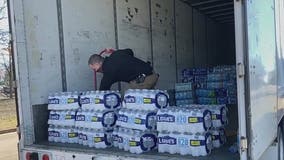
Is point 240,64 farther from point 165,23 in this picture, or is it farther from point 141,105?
point 165,23

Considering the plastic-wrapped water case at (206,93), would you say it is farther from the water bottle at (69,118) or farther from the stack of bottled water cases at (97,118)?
the water bottle at (69,118)

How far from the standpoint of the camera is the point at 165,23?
6.46 metres

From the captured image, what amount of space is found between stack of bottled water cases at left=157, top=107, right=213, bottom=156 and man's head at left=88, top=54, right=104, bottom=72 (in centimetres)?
140

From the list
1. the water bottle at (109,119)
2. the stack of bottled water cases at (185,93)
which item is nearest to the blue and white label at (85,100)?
the water bottle at (109,119)

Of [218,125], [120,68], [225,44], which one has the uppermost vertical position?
[225,44]

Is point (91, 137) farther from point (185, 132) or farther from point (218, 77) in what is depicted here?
point (218, 77)

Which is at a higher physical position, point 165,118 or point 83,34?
point 83,34

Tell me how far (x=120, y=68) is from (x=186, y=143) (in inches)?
67.7

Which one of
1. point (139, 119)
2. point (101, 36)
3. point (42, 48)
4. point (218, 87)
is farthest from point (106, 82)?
point (218, 87)

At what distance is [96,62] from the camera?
4.38 meters

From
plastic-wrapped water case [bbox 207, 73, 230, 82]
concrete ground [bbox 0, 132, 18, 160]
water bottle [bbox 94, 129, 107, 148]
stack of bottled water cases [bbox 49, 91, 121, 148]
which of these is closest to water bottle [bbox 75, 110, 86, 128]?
stack of bottled water cases [bbox 49, 91, 121, 148]

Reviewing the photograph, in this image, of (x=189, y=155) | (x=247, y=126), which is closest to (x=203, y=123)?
(x=189, y=155)

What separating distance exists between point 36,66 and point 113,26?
136 cm

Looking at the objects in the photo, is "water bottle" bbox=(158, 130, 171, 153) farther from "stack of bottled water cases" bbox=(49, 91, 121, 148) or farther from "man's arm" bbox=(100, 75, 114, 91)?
"man's arm" bbox=(100, 75, 114, 91)
